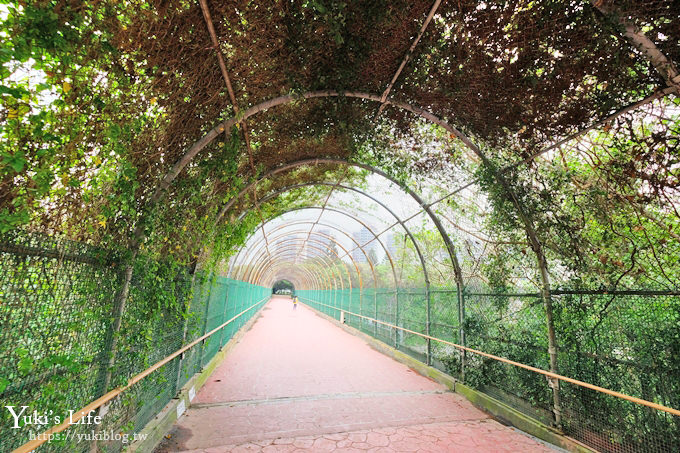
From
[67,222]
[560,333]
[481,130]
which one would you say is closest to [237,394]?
[67,222]

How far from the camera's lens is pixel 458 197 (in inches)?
227

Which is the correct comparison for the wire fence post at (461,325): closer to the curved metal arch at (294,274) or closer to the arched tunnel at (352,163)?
the arched tunnel at (352,163)

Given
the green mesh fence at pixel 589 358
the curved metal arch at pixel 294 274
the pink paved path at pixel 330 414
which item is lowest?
the pink paved path at pixel 330 414

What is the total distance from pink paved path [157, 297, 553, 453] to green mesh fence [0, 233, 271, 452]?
97 centimetres

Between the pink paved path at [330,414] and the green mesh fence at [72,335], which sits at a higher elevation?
the green mesh fence at [72,335]

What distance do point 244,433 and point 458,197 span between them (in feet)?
16.5

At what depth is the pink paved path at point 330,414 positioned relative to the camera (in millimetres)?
3512

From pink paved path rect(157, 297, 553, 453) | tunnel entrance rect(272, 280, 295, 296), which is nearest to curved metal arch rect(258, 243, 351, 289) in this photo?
pink paved path rect(157, 297, 553, 453)

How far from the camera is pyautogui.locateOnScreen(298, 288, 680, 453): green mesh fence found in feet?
9.73

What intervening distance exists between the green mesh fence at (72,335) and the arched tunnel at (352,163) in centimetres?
2

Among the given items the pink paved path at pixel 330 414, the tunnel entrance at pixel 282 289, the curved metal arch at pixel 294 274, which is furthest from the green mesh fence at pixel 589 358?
the tunnel entrance at pixel 282 289

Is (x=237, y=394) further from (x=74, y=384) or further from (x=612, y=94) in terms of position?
(x=612, y=94)

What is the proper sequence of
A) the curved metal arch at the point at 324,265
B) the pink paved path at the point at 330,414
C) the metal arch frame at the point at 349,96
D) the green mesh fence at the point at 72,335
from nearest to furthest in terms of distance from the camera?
the green mesh fence at the point at 72,335 → the metal arch frame at the point at 349,96 → the pink paved path at the point at 330,414 → the curved metal arch at the point at 324,265

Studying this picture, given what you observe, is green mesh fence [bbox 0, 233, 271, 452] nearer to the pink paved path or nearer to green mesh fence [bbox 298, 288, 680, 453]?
the pink paved path
